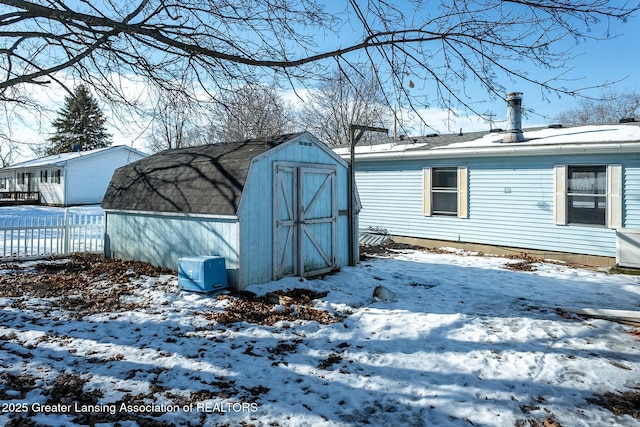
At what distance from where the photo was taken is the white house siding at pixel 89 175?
28781 millimetres

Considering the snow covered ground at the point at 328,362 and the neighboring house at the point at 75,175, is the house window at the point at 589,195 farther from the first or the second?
the neighboring house at the point at 75,175

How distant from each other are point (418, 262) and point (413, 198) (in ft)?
12.6

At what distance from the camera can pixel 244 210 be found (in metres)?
7.32

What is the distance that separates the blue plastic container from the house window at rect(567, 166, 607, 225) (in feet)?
30.3

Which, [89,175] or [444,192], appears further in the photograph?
[89,175]

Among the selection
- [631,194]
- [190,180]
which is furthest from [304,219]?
[631,194]

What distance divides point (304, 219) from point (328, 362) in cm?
413

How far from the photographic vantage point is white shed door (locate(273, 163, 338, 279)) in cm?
802

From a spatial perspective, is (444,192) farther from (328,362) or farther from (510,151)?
(328,362)

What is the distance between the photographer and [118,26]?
171 inches

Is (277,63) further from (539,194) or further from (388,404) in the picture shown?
(539,194)

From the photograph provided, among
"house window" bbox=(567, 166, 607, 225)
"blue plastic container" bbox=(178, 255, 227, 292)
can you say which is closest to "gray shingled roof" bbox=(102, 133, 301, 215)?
"blue plastic container" bbox=(178, 255, 227, 292)

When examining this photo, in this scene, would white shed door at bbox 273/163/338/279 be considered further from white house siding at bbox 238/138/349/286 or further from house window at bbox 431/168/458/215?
house window at bbox 431/168/458/215

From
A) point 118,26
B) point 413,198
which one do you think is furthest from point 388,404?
point 413,198
